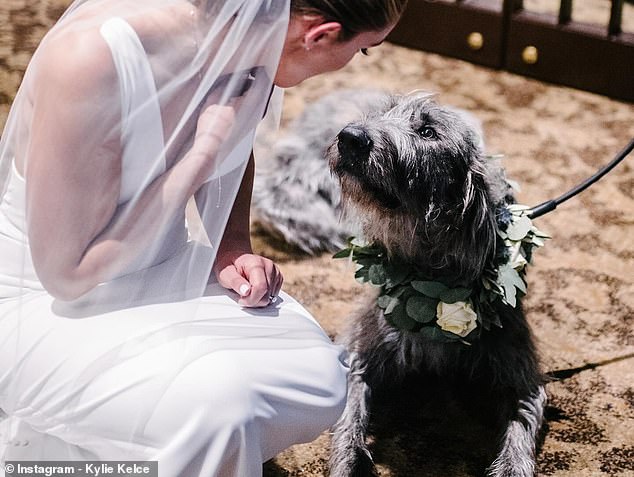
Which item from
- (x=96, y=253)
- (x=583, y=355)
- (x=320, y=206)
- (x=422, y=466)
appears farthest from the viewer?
(x=320, y=206)

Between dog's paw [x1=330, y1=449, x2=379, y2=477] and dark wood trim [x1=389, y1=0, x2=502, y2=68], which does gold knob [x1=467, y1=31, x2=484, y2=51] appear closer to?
dark wood trim [x1=389, y1=0, x2=502, y2=68]

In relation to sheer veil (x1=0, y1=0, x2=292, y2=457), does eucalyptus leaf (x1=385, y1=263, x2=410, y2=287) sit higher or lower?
lower

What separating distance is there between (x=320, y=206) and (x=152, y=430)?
134 centimetres

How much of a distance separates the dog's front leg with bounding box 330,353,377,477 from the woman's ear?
0.82 m

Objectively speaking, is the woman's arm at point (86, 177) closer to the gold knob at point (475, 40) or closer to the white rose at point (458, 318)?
the white rose at point (458, 318)

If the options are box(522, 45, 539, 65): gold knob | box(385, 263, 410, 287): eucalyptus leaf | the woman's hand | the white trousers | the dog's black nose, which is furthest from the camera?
box(522, 45, 539, 65): gold knob

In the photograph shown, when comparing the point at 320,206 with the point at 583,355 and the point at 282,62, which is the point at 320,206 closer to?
the point at 583,355

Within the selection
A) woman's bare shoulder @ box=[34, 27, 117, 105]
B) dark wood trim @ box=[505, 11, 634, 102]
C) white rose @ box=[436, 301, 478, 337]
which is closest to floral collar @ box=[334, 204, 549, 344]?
white rose @ box=[436, 301, 478, 337]

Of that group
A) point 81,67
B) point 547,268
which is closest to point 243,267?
point 81,67

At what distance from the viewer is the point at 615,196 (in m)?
2.77

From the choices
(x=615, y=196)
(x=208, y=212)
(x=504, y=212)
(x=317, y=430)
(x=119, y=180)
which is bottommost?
Answer: (x=615, y=196)

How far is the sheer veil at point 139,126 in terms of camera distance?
1.28m

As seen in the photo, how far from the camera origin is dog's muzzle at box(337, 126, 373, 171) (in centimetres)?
170

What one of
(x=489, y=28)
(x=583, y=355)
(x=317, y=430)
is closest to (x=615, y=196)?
(x=583, y=355)
